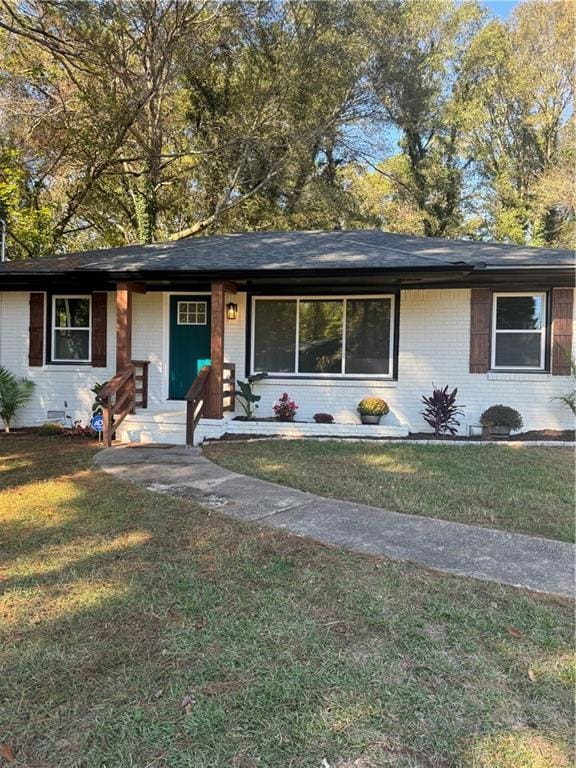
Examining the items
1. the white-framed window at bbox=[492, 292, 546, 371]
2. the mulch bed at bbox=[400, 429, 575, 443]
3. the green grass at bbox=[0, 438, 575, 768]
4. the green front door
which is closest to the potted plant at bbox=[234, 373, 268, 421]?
the green front door

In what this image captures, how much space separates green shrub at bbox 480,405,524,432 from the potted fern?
8.50 metres

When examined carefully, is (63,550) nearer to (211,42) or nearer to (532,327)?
(532,327)

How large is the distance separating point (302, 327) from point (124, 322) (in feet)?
10.6

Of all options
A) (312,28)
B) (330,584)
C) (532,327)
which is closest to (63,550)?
(330,584)

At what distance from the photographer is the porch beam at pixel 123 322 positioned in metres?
9.05

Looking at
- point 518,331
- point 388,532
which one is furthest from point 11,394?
point 518,331

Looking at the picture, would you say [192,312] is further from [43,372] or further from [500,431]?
[500,431]

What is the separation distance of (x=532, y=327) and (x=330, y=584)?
741cm

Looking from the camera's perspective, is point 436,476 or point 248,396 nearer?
point 436,476

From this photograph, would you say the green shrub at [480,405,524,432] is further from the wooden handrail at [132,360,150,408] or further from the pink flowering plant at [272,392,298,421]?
the wooden handrail at [132,360,150,408]

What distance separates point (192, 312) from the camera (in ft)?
33.1

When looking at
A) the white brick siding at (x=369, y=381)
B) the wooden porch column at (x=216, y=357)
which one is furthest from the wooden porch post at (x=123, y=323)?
the wooden porch column at (x=216, y=357)

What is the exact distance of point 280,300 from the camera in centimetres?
991

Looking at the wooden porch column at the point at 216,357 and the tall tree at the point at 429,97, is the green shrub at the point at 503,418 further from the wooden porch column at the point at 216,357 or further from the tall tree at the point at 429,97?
the tall tree at the point at 429,97
